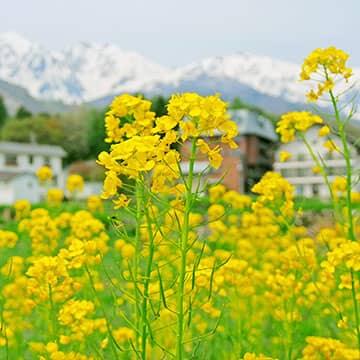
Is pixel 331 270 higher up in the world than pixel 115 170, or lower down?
lower down

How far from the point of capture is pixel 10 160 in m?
43.6

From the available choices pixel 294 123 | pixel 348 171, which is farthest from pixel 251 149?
pixel 348 171

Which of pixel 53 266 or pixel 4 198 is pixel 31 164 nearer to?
pixel 4 198

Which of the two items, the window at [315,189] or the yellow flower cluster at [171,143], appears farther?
the window at [315,189]

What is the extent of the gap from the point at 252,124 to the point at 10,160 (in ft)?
45.4

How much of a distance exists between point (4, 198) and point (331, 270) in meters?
35.2

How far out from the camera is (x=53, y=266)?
8.56ft

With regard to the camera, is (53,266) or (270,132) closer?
(53,266)

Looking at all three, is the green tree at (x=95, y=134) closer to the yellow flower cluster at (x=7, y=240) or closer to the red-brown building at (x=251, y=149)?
the red-brown building at (x=251, y=149)

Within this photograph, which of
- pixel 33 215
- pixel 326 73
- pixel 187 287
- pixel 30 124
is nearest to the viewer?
pixel 187 287

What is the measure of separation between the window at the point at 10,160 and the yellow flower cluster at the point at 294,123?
134 ft

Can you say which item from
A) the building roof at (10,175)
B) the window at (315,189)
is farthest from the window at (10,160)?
the window at (315,189)

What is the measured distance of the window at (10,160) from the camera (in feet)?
142

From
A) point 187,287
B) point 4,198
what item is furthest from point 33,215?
point 4,198
